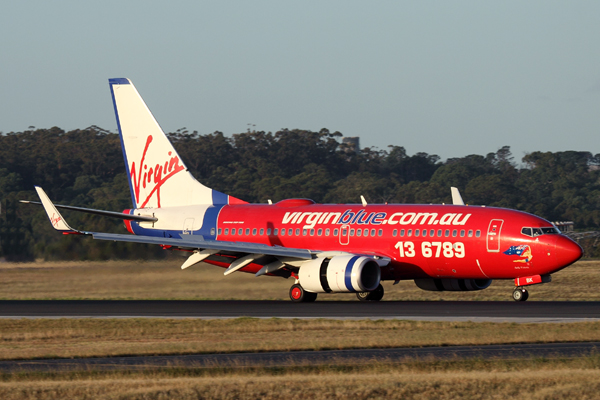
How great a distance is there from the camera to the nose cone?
33.4 meters

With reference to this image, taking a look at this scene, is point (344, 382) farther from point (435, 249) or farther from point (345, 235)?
point (345, 235)

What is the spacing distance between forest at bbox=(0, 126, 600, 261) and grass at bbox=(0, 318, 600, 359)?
48.0 m

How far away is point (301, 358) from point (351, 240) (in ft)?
61.2

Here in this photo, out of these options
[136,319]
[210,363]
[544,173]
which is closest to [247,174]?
[544,173]

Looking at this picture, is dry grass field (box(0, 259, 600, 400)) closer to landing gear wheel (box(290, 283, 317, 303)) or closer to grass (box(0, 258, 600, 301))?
grass (box(0, 258, 600, 301))

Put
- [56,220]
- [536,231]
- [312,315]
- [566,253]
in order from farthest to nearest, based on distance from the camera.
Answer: [56,220], [536,231], [566,253], [312,315]

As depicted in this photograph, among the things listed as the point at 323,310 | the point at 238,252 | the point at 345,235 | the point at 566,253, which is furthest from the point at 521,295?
the point at 238,252

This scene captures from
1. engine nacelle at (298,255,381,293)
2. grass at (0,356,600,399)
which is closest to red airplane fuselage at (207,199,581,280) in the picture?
engine nacelle at (298,255,381,293)

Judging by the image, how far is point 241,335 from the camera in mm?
24188

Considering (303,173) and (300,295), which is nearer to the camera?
(300,295)

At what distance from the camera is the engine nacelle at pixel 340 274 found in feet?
113

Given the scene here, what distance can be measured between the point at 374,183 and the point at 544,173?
2959 centimetres

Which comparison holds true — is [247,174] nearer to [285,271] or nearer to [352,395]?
[285,271]

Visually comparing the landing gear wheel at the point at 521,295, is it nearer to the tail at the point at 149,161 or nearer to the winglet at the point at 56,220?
the tail at the point at 149,161
